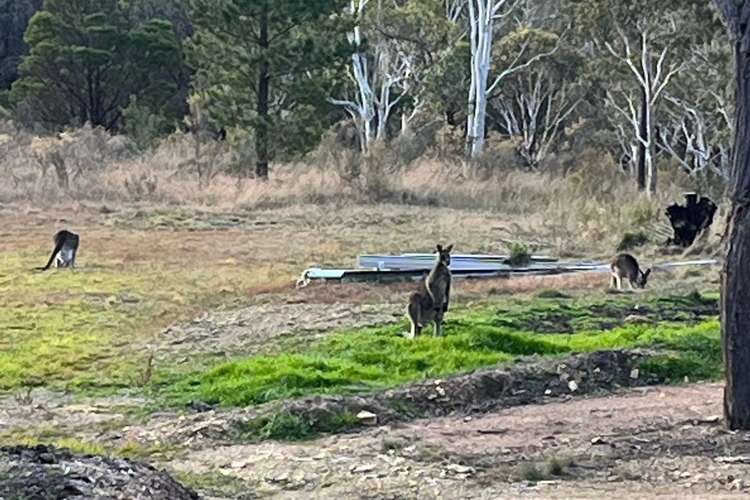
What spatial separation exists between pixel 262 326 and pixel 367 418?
4716 mm

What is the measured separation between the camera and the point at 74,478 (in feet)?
18.6

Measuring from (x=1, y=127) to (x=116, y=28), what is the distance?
614cm

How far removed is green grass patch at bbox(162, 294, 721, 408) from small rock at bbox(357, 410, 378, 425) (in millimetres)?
503

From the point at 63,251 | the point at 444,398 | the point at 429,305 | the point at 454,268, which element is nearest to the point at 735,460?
the point at 444,398

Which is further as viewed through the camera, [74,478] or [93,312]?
[93,312]

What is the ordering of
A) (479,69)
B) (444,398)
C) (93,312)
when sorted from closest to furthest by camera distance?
(444,398) < (93,312) < (479,69)

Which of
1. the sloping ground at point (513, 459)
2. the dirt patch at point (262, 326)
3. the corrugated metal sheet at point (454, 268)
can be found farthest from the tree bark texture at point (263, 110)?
the sloping ground at point (513, 459)

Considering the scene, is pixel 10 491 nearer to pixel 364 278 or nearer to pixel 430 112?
pixel 364 278

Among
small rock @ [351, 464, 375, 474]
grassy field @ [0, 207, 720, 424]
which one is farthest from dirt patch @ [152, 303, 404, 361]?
small rock @ [351, 464, 375, 474]

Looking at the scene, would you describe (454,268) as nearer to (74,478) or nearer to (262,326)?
(262,326)

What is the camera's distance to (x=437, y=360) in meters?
11.7

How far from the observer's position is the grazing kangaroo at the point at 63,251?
18.9m

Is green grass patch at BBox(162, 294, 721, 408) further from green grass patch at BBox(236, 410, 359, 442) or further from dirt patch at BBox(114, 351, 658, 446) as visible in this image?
dirt patch at BBox(114, 351, 658, 446)

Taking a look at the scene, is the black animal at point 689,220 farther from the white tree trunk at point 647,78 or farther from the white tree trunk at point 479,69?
the white tree trunk at point 479,69
